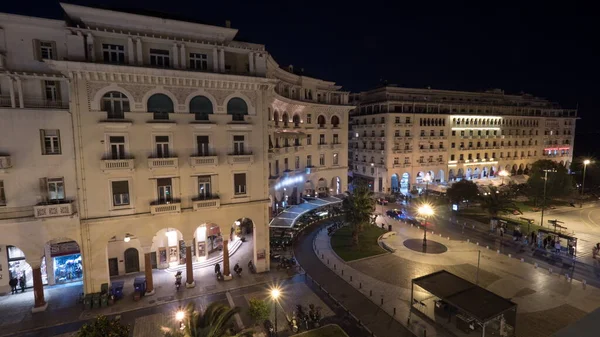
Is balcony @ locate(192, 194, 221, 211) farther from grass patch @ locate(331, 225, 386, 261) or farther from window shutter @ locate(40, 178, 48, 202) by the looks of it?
grass patch @ locate(331, 225, 386, 261)

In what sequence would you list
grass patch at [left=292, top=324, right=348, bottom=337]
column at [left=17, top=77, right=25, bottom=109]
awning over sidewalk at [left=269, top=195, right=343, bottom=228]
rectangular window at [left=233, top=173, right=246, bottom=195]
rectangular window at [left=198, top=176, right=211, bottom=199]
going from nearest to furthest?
grass patch at [left=292, top=324, right=348, bottom=337] < column at [left=17, top=77, right=25, bottom=109] < rectangular window at [left=198, top=176, right=211, bottom=199] < rectangular window at [left=233, top=173, right=246, bottom=195] < awning over sidewalk at [left=269, top=195, right=343, bottom=228]

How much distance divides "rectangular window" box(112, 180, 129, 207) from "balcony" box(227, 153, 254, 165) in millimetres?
8637

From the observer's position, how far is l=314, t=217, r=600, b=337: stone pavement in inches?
903

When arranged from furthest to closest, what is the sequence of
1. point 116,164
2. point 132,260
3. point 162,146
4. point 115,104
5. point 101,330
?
point 132,260 < point 162,146 < point 115,104 < point 116,164 < point 101,330

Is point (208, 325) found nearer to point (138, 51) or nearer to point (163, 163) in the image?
point (163, 163)

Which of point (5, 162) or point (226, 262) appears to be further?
point (226, 262)

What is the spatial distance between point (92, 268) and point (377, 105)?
6168 cm

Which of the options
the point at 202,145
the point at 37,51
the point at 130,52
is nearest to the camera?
the point at 37,51

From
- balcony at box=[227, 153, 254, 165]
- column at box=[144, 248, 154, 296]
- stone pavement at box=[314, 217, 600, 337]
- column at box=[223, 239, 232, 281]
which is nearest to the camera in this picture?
stone pavement at box=[314, 217, 600, 337]

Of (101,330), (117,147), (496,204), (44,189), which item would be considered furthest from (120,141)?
(496,204)

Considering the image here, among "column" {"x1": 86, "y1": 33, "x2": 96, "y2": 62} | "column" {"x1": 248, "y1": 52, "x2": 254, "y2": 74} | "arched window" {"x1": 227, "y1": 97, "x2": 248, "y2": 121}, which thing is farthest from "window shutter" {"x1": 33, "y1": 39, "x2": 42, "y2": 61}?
"column" {"x1": 248, "y1": 52, "x2": 254, "y2": 74}

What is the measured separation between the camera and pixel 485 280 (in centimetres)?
2853

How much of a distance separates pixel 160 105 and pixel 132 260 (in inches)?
622

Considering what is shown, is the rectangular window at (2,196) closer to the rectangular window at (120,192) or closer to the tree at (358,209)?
the rectangular window at (120,192)
